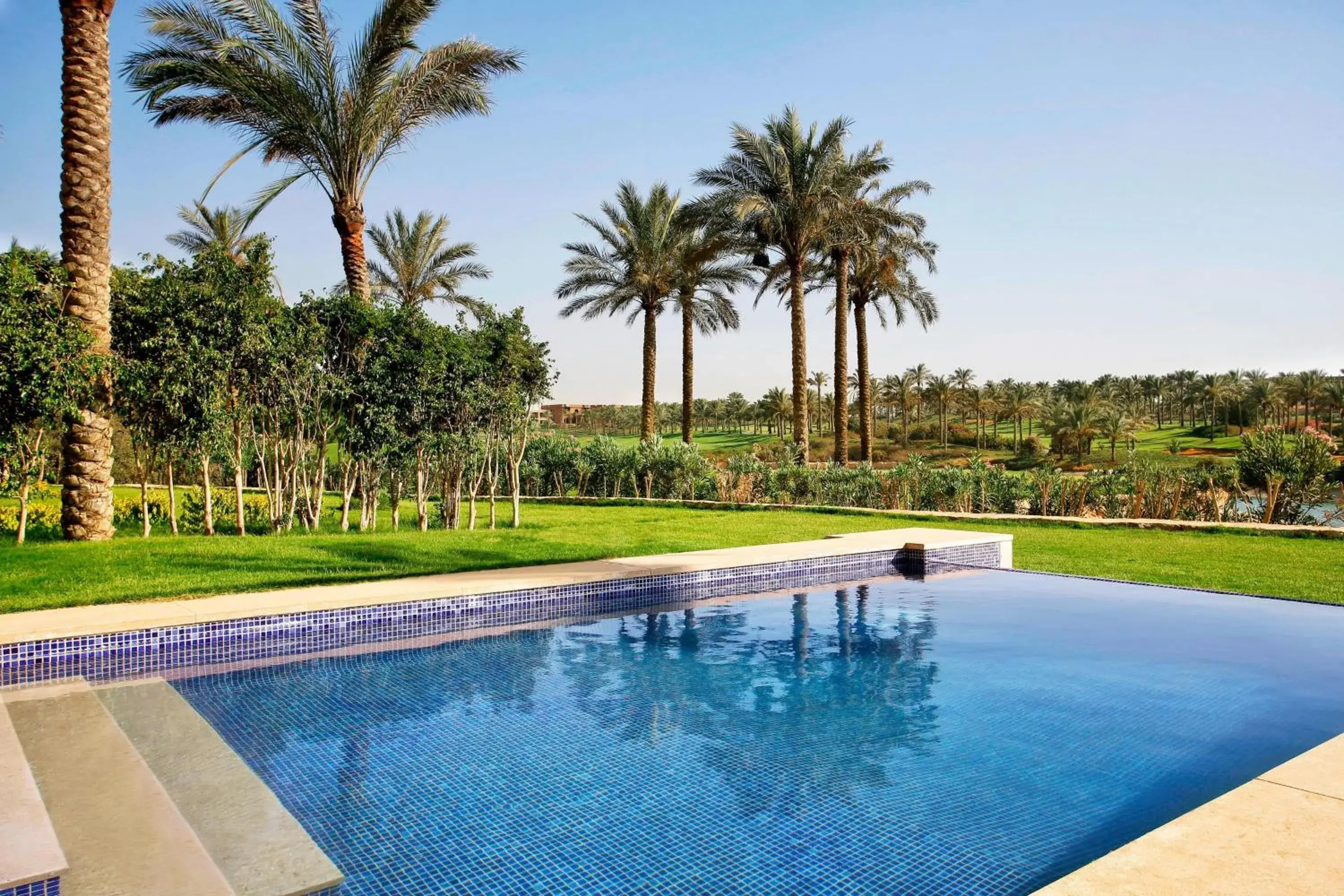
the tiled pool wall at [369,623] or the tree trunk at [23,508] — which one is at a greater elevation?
the tree trunk at [23,508]

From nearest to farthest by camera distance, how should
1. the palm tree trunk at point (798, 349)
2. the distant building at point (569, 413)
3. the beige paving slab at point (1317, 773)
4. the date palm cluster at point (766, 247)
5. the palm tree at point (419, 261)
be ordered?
the beige paving slab at point (1317, 773)
the date palm cluster at point (766, 247)
the palm tree trunk at point (798, 349)
the palm tree at point (419, 261)
the distant building at point (569, 413)

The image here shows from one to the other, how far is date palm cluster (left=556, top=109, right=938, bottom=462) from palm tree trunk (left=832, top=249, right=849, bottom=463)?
5cm

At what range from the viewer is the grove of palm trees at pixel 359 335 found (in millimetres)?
9234

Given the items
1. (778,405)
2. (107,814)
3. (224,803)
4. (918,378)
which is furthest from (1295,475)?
(778,405)

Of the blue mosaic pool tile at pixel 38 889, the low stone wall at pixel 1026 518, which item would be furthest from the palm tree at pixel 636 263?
the blue mosaic pool tile at pixel 38 889

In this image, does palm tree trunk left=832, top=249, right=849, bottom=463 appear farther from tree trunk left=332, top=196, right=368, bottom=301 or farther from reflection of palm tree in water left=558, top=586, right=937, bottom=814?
reflection of palm tree in water left=558, top=586, right=937, bottom=814

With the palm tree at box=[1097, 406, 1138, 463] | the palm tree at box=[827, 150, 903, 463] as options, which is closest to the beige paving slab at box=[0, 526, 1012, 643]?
the palm tree at box=[827, 150, 903, 463]

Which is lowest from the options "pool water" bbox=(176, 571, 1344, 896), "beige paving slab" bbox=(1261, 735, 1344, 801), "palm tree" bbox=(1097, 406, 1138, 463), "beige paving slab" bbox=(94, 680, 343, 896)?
"pool water" bbox=(176, 571, 1344, 896)

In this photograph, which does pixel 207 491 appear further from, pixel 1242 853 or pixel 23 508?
pixel 1242 853

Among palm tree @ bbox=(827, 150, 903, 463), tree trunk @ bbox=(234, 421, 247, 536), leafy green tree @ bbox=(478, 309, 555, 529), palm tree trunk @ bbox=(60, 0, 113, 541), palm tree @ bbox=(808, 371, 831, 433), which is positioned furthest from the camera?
palm tree @ bbox=(808, 371, 831, 433)

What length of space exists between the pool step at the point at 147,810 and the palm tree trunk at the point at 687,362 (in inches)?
808

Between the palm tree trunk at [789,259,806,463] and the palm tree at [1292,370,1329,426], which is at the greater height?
the palm tree at [1292,370,1329,426]

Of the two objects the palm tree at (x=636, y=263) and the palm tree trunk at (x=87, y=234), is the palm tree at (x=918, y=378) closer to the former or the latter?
the palm tree at (x=636, y=263)

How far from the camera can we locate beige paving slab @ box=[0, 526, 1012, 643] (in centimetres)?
566
